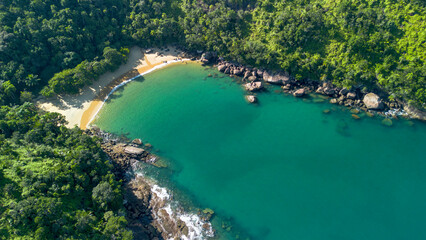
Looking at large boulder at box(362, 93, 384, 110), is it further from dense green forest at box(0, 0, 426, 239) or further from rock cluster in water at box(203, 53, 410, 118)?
dense green forest at box(0, 0, 426, 239)

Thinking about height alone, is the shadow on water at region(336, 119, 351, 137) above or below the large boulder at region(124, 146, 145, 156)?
below

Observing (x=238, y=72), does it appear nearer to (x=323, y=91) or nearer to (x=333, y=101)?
(x=323, y=91)

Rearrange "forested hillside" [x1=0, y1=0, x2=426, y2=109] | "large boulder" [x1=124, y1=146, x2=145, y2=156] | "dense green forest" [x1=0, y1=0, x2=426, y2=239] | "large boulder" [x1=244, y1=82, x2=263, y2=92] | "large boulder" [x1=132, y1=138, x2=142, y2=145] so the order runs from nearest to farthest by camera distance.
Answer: "dense green forest" [x1=0, y1=0, x2=426, y2=239]
"large boulder" [x1=124, y1=146, x2=145, y2=156]
"large boulder" [x1=132, y1=138, x2=142, y2=145]
"forested hillside" [x1=0, y1=0, x2=426, y2=109]
"large boulder" [x1=244, y1=82, x2=263, y2=92]

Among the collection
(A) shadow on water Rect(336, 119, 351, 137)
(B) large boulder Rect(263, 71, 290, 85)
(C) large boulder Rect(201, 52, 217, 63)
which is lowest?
(A) shadow on water Rect(336, 119, 351, 137)

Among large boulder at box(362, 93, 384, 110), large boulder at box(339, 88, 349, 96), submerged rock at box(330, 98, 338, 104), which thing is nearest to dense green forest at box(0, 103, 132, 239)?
submerged rock at box(330, 98, 338, 104)

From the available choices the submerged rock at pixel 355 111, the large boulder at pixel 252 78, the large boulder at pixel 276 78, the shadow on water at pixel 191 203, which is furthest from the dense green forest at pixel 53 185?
the submerged rock at pixel 355 111

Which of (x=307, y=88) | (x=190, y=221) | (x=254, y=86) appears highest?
(x=254, y=86)

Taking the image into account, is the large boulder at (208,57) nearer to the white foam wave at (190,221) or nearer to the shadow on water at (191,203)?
the shadow on water at (191,203)

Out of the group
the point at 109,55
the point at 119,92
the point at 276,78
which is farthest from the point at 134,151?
the point at 276,78
